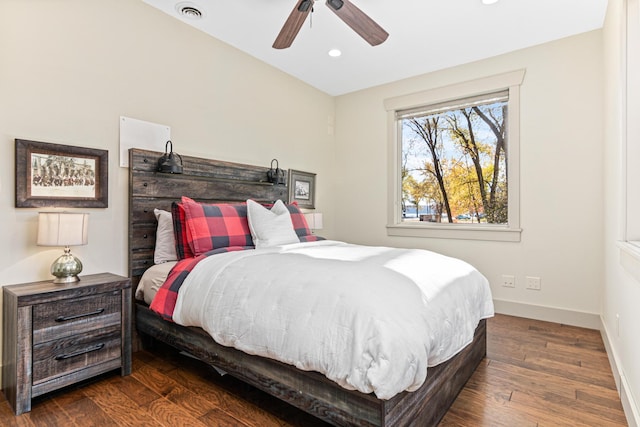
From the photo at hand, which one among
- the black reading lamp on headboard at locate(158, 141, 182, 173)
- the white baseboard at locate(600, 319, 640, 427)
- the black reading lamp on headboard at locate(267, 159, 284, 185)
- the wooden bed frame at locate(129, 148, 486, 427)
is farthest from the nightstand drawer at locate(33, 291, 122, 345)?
the white baseboard at locate(600, 319, 640, 427)

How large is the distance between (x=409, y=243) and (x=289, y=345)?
3010 millimetres

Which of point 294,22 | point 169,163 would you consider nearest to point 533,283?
point 294,22

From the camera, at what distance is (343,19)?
7.88ft

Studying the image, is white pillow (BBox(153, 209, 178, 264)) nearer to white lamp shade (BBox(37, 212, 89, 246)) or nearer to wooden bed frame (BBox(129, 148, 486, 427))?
wooden bed frame (BBox(129, 148, 486, 427))

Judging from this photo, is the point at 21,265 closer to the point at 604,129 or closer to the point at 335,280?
the point at 335,280

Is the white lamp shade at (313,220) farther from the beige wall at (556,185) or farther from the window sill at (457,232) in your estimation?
the beige wall at (556,185)

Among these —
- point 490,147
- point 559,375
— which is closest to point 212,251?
point 559,375

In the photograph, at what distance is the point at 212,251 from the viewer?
2426mm

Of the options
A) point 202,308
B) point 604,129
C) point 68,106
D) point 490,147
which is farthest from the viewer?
point 490,147

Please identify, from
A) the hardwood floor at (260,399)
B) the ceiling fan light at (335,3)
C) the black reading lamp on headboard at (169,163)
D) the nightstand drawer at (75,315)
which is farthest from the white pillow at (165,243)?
the ceiling fan light at (335,3)

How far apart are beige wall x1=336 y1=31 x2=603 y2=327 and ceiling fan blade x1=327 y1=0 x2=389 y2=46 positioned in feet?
5.69

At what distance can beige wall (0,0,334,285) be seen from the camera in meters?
2.12

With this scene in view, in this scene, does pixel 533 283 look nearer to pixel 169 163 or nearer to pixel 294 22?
pixel 294 22

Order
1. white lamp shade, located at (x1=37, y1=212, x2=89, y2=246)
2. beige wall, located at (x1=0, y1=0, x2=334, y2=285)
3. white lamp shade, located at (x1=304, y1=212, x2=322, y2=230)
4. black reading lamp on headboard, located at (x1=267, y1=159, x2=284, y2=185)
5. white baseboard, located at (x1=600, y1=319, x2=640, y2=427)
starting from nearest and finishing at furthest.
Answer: white baseboard, located at (x1=600, y1=319, x2=640, y2=427)
white lamp shade, located at (x1=37, y1=212, x2=89, y2=246)
beige wall, located at (x1=0, y1=0, x2=334, y2=285)
black reading lamp on headboard, located at (x1=267, y1=159, x2=284, y2=185)
white lamp shade, located at (x1=304, y1=212, x2=322, y2=230)
